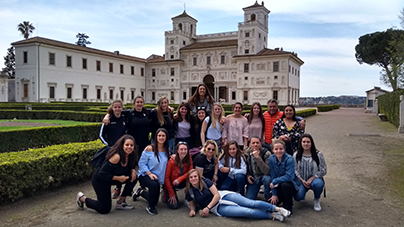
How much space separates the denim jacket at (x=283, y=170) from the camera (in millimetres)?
4695

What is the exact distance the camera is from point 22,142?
1000 cm

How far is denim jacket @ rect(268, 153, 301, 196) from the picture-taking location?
4.70 meters

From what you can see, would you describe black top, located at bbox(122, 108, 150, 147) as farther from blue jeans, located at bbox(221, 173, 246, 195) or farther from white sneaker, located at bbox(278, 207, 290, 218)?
white sneaker, located at bbox(278, 207, 290, 218)

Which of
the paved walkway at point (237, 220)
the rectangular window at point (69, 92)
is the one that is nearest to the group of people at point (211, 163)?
the paved walkway at point (237, 220)

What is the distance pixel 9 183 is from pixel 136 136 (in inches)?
84.5

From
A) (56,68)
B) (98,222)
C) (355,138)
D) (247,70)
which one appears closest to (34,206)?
(98,222)

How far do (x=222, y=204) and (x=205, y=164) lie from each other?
0.80 metres

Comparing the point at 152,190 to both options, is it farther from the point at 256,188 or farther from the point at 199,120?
the point at 199,120

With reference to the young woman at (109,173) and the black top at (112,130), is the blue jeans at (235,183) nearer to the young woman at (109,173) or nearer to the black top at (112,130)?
the young woman at (109,173)

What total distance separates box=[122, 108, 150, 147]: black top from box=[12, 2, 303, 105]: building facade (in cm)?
3269

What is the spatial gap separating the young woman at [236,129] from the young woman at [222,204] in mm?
1525

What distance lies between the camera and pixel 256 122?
618 cm

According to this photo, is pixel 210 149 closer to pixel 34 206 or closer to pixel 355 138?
pixel 34 206

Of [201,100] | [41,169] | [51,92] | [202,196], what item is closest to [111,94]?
[51,92]
